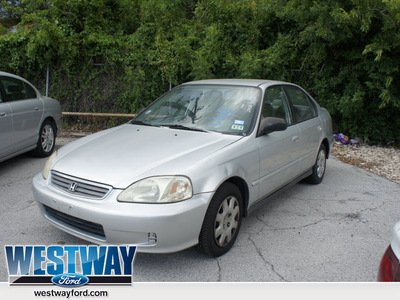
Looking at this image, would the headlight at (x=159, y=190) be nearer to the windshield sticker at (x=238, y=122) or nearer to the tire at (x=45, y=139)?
the windshield sticker at (x=238, y=122)

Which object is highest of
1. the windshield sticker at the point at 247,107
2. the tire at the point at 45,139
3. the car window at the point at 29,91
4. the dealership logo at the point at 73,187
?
the windshield sticker at the point at 247,107

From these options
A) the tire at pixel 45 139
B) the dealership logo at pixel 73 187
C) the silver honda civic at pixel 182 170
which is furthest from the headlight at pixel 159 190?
the tire at pixel 45 139

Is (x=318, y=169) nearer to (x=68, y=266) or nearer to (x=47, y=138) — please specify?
(x=68, y=266)

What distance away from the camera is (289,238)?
12.3ft

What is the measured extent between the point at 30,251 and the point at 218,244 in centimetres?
154

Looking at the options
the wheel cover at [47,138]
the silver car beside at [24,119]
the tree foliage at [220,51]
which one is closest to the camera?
the silver car beside at [24,119]

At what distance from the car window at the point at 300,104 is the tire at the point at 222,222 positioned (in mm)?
1777

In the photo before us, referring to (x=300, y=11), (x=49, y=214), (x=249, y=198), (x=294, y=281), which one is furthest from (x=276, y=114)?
(x=300, y=11)

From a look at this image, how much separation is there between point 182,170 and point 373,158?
5.84m

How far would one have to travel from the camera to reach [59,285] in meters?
2.59

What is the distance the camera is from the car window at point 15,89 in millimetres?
5839

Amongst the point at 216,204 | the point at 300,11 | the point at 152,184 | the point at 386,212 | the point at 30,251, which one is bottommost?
the point at 386,212

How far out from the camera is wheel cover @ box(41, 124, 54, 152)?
22.0 ft

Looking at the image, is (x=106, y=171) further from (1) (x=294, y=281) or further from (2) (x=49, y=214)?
(1) (x=294, y=281)
